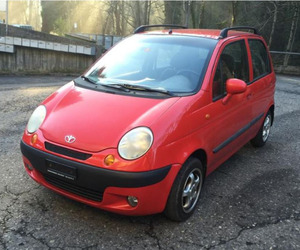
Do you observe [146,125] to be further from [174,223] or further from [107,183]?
[174,223]

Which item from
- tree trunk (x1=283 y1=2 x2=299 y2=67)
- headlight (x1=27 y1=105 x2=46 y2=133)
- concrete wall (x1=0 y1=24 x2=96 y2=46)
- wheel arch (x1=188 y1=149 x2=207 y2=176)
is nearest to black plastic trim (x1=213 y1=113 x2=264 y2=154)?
wheel arch (x1=188 y1=149 x2=207 y2=176)

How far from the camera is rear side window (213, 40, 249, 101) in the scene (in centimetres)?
350

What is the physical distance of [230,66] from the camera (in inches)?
152

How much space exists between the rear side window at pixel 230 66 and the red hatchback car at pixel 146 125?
1cm

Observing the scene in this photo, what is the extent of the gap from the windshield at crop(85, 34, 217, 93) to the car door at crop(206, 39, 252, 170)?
8.4 inches

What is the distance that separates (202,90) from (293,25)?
1929 centimetres

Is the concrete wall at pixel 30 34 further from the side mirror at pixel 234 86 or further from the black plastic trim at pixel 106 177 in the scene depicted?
the black plastic trim at pixel 106 177

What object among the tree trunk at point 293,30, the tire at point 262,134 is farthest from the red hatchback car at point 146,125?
the tree trunk at point 293,30

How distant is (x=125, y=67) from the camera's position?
3.79m

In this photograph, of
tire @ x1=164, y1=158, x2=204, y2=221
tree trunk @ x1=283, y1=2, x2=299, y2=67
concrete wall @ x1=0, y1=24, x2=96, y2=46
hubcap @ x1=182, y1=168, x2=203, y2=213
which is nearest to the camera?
tire @ x1=164, y1=158, x2=204, y2=221

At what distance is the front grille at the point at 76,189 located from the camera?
9.00 feet

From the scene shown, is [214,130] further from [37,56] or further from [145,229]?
[37,56]

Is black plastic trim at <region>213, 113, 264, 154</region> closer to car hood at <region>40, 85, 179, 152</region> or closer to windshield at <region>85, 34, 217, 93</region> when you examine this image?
windshield at <region>85, 34, 217, 93</region>

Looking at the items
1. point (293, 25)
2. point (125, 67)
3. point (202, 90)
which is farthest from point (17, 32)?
point (293, 25)
